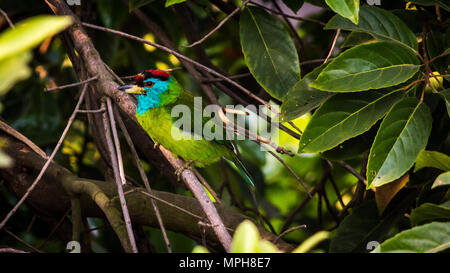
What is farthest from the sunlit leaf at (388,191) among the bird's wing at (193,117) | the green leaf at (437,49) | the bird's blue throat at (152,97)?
the bird's blue throat at (152,97)

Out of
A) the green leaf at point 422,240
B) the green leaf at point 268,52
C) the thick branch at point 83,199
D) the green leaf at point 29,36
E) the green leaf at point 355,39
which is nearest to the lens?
the green leaf at point 29,36

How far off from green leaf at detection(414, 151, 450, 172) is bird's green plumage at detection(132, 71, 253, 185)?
1.23 meters

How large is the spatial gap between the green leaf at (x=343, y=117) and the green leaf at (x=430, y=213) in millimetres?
353

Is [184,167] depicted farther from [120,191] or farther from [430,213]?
[430,213]

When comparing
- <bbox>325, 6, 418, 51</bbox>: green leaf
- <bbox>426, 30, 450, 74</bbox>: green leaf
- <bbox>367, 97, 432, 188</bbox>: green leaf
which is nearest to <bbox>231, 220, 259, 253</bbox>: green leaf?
<bbox>367, 97, 432, 188</bbox>: green leaf

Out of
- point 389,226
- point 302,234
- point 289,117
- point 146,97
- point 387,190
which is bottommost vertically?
point 302,234

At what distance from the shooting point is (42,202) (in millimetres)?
2703

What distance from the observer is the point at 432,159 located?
5.81 ft

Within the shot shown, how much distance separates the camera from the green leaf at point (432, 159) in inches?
69.4

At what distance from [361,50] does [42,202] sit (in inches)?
70.4

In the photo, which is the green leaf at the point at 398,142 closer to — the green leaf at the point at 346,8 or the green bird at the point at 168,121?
the green leaf at the point at 346,8
